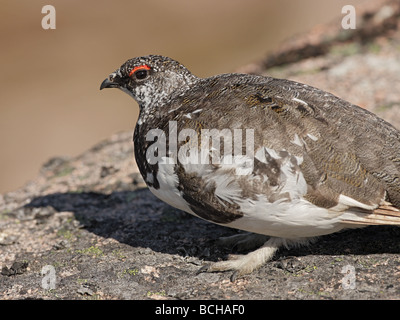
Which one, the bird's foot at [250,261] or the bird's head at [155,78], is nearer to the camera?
the bird's foot at [250,261]

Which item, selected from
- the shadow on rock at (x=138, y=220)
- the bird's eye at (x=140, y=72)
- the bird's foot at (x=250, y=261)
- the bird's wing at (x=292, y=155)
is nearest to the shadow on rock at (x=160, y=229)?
the shadow on rock at (x=138, y=220)

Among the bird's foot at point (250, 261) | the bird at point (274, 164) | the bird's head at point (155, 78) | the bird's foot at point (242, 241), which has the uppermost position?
the bird's head at point (155, 78)

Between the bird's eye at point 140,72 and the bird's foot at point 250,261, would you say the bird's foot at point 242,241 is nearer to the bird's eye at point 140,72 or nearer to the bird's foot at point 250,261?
the bird's foot at point 250,261

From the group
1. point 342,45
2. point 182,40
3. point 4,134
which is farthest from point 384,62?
point 182,40

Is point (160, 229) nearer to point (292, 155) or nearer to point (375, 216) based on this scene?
point (292, 155)


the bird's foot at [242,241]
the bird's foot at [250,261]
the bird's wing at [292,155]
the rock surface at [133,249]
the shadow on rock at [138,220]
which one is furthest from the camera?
the shadow on rock at [138,220]

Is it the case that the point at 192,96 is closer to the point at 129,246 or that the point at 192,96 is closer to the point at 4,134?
the point at 129,246

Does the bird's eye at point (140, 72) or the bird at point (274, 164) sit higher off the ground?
the bird's eye at point (140, 72)

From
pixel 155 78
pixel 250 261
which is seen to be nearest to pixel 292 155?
pixel 250 261
